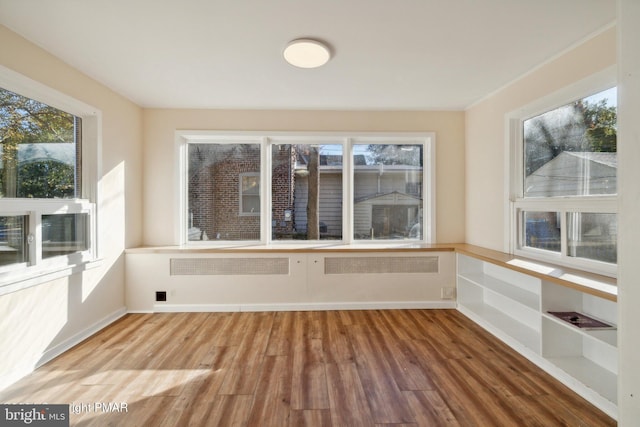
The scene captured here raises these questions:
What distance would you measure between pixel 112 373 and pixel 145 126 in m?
2.80

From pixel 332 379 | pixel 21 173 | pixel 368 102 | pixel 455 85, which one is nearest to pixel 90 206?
pixel 21 173

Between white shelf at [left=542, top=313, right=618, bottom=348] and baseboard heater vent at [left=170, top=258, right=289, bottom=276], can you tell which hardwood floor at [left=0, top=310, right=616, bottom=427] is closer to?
white shelf at [left=542, top=313, right=618, bottom=348]

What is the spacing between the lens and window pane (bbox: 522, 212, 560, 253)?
2.43 m

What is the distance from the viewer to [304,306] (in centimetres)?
331

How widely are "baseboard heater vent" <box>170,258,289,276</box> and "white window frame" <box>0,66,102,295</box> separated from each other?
2.64ft

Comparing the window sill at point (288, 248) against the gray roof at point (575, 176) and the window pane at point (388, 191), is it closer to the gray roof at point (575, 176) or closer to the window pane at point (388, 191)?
the window pane at point (388, 191)

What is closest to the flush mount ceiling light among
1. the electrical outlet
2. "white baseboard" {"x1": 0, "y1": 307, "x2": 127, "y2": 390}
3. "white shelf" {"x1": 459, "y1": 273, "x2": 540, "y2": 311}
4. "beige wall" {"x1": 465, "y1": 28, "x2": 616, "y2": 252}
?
"beige wall" {"x1": 465, "y1": 28, "x2": 616, "y2": 252}

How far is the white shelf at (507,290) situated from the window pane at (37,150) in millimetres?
4177

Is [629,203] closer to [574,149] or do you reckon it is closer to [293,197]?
[574,149]

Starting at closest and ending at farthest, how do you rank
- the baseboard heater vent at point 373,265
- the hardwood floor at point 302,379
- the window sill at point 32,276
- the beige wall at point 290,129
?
the hardwood floor at point 302,379 → the window sill at point 32,276 → the baseboard heater vent at point 373,265 → the beige wall at point 290,129

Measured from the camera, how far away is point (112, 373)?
2.10m

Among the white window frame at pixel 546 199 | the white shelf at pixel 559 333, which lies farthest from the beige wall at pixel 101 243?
the white window frame at pixel 546 199

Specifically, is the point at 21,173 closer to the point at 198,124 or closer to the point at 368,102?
the point at 198,124

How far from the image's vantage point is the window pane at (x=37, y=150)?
202 centimetres
